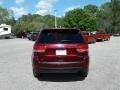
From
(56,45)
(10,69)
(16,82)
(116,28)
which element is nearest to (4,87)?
(16,82)

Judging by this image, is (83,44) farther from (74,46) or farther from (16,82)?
(16,82)

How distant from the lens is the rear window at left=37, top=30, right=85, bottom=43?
1024cm

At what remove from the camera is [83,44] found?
10203 mm

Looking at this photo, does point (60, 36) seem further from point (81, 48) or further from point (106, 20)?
point (106, 20)

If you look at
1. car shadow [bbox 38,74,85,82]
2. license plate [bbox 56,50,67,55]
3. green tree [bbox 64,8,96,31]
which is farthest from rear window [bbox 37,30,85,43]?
green tree [bbox 64,8,96,31]

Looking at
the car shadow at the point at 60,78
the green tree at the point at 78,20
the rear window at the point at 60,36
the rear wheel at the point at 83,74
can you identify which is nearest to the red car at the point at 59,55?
the rear window at the point at 60,36

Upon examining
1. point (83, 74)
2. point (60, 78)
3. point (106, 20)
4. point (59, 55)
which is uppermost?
point (106, 20)

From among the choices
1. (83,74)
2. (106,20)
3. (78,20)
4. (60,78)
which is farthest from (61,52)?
(106,20)

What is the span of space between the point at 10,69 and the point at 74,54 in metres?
4.07

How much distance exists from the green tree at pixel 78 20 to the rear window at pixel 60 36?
7987cm

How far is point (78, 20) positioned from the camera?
91.7 m

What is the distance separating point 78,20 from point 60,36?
3217 inches

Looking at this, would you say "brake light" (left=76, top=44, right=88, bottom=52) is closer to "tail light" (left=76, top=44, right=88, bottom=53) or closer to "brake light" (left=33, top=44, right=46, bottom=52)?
"tail light" (left=76, top=44, right=88, bottom=53)

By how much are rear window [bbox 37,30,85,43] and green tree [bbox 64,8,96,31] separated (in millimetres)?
79868
